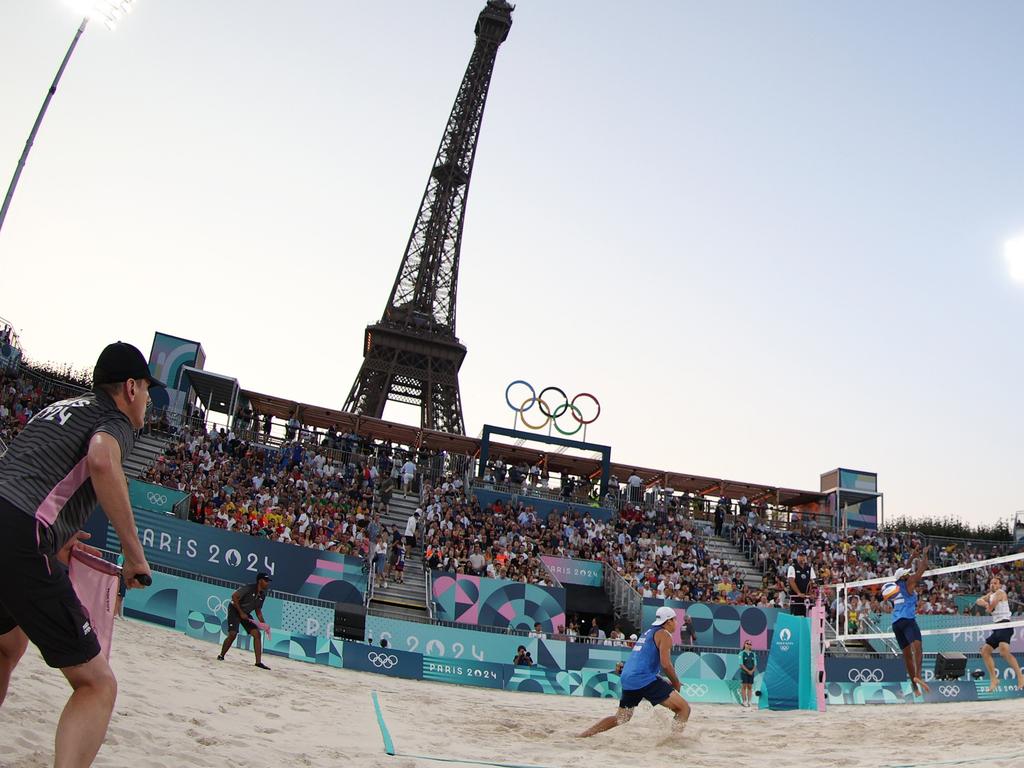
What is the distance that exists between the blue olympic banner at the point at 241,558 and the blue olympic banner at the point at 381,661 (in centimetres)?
422

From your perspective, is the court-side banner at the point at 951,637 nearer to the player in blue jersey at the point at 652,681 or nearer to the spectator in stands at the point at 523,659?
the spectator in stands at the point at 523,659

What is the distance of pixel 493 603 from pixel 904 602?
42.4 ft

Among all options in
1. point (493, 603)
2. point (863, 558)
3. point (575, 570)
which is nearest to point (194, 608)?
point (493, 603)

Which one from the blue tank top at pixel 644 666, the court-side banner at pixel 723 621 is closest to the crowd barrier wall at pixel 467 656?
the court-side banner at pixel 723 621

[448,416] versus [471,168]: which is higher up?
[471,168]

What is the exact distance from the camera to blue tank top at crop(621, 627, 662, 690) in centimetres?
905

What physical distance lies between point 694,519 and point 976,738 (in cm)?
2598

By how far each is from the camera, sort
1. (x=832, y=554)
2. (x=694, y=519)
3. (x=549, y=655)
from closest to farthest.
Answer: (x=549, y=655) < (x=832, y=554) < (x=694, y=519)

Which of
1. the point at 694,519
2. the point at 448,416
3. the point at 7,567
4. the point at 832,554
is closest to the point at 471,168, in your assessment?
the point at 448,416

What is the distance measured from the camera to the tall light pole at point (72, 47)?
15609 millimetres

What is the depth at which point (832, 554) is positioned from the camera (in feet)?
102

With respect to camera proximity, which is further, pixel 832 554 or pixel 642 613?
pixel 832 554

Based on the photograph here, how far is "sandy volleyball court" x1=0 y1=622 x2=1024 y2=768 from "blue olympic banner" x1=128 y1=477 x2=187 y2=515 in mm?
8757

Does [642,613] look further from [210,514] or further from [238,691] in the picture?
[238,691]
